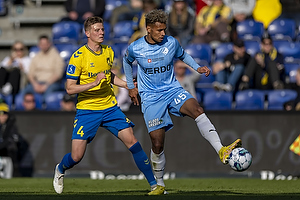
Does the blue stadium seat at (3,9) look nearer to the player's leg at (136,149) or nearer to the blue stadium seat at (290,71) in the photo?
the blue stadium seat at (290,71)

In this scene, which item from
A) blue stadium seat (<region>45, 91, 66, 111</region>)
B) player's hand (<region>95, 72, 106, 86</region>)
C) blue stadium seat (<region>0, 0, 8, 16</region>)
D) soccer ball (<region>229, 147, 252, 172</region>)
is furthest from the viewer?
blue stadium seat (<region>0, 0, 8, 16</region>)

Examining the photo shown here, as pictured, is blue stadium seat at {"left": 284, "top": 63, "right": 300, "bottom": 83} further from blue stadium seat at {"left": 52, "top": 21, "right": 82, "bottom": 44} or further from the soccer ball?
the soccer ball

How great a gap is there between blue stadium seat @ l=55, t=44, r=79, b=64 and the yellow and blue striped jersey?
6.62 meters

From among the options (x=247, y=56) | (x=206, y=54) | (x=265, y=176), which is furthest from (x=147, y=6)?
(x=265, y=176)

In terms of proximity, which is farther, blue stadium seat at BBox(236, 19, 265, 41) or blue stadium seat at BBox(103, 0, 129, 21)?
blue stadium seat at BBox(103, 0, 129, 21)


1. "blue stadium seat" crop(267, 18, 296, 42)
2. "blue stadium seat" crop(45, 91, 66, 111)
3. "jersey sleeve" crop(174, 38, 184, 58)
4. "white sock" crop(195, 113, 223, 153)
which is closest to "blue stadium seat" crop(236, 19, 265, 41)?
"blue stadium seat" crop(267, 18, 296, 42)

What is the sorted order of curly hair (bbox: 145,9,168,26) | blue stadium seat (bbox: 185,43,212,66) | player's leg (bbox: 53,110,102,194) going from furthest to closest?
blue stadium seat (bbox: 185,43,212,66) → player's leg (bbox: 53,110,102,194) → curly hair (bbox: 145,9,168,26)

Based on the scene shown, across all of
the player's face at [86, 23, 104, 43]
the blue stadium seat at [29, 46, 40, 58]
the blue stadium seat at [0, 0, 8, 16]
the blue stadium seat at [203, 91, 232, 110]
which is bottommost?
the blue stadium seat at [203, 91, 232, 110]

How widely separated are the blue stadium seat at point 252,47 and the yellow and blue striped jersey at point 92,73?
6.77m

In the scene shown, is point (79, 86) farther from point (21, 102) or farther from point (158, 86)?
point (21, 102)

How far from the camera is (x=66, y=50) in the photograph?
14719 millimetres

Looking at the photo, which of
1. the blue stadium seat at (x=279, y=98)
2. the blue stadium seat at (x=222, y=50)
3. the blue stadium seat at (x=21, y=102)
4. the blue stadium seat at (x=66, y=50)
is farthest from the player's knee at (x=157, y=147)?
the blue stadium seat at (x=66, y=50)

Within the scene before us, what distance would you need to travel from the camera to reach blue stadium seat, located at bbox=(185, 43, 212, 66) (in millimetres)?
14070

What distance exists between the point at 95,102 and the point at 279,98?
554cm
